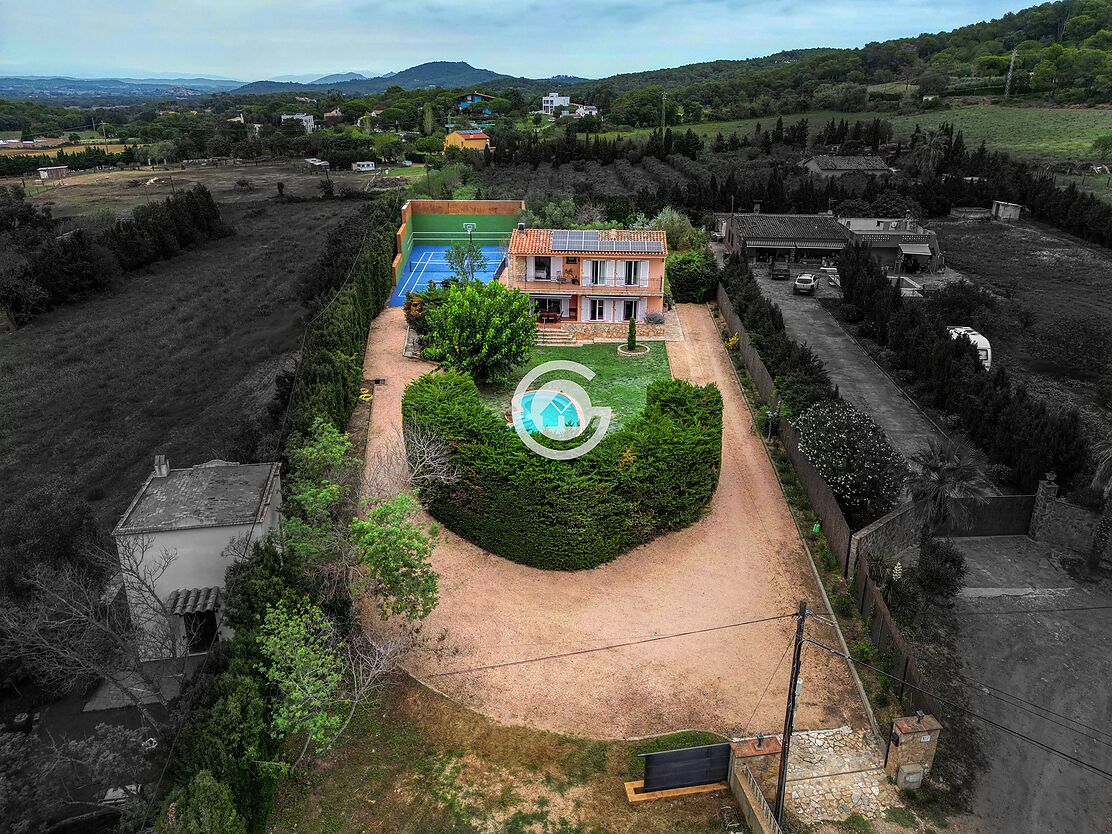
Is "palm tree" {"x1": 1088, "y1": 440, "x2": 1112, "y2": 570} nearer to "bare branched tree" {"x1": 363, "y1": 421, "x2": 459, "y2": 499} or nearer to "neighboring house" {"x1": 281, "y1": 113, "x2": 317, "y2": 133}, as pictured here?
"bare branched tree" {"x1": 363, "y1": 421, "x2": 459, "y2": 499}

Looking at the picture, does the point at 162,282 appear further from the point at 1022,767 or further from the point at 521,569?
the point at 1022,767

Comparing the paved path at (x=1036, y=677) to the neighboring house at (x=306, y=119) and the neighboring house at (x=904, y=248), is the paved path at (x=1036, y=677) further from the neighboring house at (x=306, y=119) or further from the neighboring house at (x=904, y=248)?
the neighboring house at (x=306, y=119)

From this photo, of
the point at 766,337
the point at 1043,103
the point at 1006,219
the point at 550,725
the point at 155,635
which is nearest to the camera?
the point at 550,725

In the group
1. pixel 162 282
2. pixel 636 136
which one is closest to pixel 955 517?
pixel 162 282

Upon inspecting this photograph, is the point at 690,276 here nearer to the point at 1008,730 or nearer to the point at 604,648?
the point at 604,648

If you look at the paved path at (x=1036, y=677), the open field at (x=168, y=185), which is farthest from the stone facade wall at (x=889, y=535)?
the open field at (x=168, y=185)

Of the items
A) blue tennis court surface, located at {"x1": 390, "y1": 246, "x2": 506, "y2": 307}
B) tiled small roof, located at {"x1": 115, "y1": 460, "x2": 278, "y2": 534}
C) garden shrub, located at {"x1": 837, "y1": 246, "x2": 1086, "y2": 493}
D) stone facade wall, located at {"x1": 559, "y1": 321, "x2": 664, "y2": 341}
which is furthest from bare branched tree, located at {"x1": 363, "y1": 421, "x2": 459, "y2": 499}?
blue tennis court surface, located at {"x1": 390, "y1": 246, "x2": 506, "y2": 307}
